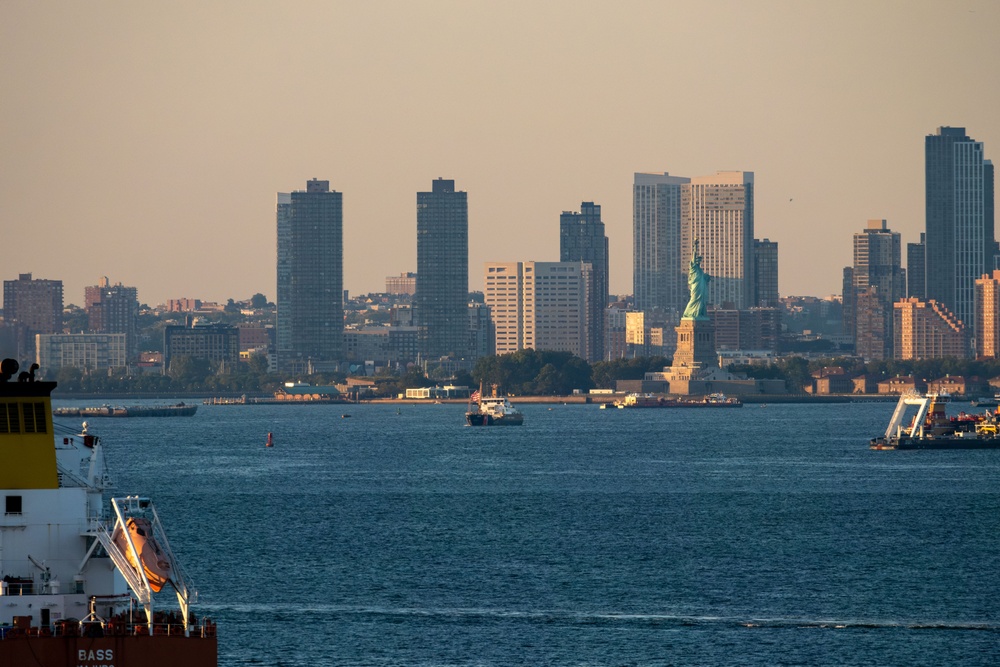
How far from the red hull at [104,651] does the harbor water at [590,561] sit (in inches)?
774

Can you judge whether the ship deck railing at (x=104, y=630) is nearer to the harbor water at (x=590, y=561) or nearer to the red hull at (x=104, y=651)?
the red hull at (x=104, y=651)

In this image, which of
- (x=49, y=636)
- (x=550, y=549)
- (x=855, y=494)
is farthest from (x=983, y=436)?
(x=49, y=636)

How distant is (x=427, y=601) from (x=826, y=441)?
132 m

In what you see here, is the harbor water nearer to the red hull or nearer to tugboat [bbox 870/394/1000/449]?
the red hull

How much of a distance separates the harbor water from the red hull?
19.6 m

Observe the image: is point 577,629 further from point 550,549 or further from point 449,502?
point 449,502

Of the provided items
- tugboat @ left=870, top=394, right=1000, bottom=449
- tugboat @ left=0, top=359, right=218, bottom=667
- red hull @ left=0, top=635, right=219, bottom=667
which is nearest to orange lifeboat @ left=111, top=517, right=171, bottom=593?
tugboat @ left=0, top=359, right=218, bottom=667

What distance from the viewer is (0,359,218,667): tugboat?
30.0 metres

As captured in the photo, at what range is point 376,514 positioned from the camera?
3844 inches

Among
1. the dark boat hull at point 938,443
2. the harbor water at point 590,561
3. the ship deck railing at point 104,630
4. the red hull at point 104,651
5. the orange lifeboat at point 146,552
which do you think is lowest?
the harbor water at point 590,561

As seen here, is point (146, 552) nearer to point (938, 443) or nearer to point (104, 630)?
point (104, 630)

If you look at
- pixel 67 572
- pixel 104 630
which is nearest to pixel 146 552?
pixel 67 572

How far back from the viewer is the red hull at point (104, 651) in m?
29.8

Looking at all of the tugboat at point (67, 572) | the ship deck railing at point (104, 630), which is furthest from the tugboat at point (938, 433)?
the ship deck railing at point (104, 630)
